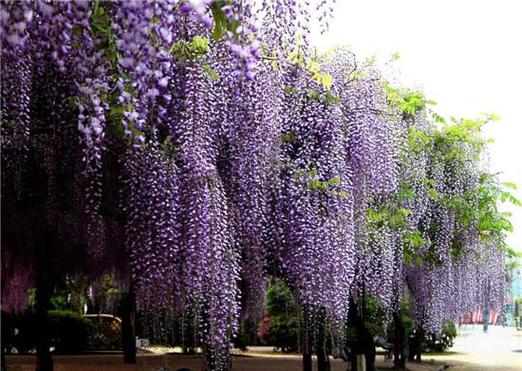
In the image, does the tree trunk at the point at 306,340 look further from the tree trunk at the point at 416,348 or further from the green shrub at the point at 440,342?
the green shrub at the point at 440,342

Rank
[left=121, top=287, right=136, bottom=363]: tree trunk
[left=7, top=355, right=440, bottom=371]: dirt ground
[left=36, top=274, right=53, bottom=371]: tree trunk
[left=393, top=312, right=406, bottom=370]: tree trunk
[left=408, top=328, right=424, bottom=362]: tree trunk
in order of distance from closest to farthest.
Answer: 1. [left=36, top=274, right=53, bottom=371]: tree trunk
2. [left=7, top=355, right=440, bottom=371]: dirt ground
3. [left=121, top=287, right=136, bottom=363]: tree trunk
4. [left=393, top=312, right=406, bottom=370]: tree trunk
5. [left=408, top=328, right=424, bottom=362]: tree trunk

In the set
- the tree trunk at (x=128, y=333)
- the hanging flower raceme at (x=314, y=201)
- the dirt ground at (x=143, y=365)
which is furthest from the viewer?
the tree trunk at (x=128, y=333)

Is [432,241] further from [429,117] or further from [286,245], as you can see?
[286,245]

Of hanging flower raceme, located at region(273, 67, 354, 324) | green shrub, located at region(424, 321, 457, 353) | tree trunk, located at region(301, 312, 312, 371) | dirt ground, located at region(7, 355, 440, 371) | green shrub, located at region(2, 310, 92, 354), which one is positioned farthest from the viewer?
green shrub, located at region(424, 321, 457, 353)

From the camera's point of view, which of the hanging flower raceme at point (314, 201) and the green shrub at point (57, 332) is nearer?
the hanging flower raceme at point (314, 201)

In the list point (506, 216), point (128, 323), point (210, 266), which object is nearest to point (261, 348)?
point (128, 323)

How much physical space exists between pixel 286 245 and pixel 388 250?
2443 millimetres

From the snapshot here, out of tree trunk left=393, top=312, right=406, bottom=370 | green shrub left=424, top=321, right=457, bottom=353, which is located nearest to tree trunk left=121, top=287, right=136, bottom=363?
tree trunk left=393, top=312, right=406, bottom=370

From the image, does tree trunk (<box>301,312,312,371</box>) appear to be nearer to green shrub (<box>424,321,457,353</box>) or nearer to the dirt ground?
the dirt ground

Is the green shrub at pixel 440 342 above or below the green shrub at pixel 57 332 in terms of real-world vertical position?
below

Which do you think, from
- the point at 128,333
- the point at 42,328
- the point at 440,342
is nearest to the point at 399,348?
the point at 128,333

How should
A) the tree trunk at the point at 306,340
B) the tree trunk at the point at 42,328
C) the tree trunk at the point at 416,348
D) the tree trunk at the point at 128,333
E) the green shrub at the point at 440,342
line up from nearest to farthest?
1. the tree trunk at the point at 306,340
2. the tree trunk at the point at 42,328
3. the tree trunk at the point at 128,333
4. the tree trunk at the point at 416,348
5. the green shrub at the point at 440,342

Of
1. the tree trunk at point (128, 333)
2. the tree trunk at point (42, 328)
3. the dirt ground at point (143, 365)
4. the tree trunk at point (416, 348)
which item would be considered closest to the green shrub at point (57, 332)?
the dirt ground at point (143, 365)

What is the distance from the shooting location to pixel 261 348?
2639 centimetres
